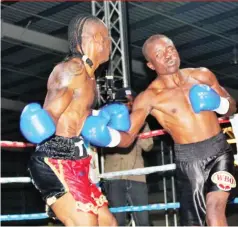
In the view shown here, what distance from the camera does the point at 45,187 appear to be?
2.10 m

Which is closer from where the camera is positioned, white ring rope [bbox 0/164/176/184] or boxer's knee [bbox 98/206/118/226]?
boxer's knee [bbox 98/206/118/226]

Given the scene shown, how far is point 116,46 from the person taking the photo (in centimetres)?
460

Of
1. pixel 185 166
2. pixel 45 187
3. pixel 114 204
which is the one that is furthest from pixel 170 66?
pixel 114 204

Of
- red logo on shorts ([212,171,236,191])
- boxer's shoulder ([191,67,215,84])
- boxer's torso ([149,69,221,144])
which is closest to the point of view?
red logo on shorts ([212,171,236,191])

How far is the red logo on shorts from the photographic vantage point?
2.39 m

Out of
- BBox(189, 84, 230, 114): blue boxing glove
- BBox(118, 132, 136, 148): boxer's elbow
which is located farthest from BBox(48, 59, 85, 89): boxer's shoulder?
BBox(189, 84, 230, 114): blue boxing glove

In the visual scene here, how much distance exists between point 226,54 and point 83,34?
6.74 m

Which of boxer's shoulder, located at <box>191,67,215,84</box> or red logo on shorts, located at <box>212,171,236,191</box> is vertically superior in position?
boxer's shoulder, located at <box>191,67,215,84</box>

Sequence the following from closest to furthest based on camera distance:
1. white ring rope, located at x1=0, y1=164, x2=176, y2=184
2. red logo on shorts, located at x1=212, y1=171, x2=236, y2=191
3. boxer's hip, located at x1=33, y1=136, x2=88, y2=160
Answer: boxer's hip, located at x1=33, y1=136, x2=88, y2=160 → red logo on shorts, located at x1=212, y1=171, x2=236, y2=191 → white ring rope, located at x1=0, y1=164, x2=176, y2=184

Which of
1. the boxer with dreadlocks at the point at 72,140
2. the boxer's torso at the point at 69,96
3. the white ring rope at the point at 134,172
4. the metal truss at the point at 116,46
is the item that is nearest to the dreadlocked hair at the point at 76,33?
the boxer with dreadlocks at the point at 72,140

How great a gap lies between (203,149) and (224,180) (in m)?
0.17

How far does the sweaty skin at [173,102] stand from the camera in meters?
2.53

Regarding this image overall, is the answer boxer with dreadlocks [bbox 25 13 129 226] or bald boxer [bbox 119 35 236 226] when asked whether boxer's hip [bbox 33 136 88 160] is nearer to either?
boxer with dreadlocks [bbox 25 13 129 226]

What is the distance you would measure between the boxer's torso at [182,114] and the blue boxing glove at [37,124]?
0.76 metres
